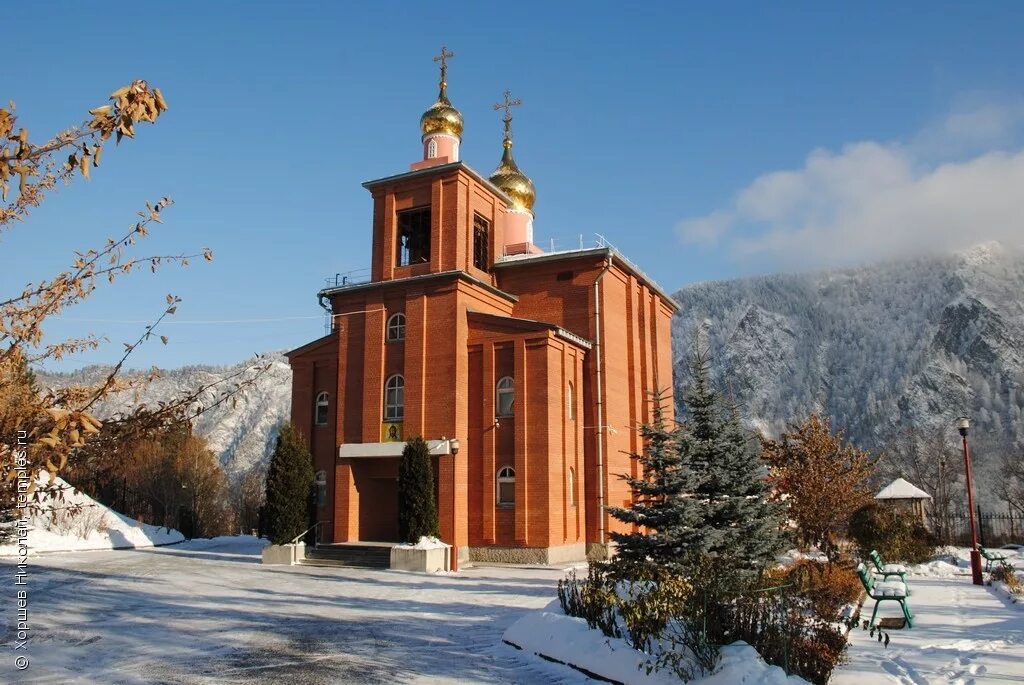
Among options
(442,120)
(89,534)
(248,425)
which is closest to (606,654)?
(442,120)

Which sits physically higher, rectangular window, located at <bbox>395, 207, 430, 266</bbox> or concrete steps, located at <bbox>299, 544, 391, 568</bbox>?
rectangular window, located at <bbox>395, 207, 430, 266</bbox>

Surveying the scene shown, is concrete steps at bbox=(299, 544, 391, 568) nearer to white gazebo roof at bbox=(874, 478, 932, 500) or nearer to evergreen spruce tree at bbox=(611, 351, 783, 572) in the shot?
evergreen spruce tree at bbox=(611, 351, 783, 572)

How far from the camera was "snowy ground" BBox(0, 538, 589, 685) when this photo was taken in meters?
9.56

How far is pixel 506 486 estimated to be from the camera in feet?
80.9

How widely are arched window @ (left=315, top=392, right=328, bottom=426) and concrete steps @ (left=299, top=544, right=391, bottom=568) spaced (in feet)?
16.9

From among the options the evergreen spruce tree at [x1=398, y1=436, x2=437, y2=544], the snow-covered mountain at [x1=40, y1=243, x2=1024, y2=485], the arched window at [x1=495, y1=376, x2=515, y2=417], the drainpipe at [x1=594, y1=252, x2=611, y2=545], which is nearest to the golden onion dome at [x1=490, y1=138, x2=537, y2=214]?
the drainpipe at [x1=594, y1=252, x2=611, y2=545]

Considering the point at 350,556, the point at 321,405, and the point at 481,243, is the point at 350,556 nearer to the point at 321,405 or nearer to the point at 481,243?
the point at 321,405

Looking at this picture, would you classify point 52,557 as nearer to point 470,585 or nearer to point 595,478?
point 470,585

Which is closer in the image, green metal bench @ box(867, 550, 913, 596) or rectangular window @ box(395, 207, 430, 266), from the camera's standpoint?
green metal bench @ box(867, 550, 913, 596)

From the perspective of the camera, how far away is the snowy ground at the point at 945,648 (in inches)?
318

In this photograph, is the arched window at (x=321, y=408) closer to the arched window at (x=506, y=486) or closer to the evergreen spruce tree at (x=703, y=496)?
Result: the arched window at (x=506, y=486)

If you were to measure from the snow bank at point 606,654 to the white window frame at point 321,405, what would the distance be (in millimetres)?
17515

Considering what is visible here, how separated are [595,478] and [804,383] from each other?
106 meters

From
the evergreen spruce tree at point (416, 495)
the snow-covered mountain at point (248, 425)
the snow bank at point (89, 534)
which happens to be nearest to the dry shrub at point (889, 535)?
the evergreen spruce tree at point (416, 495)
